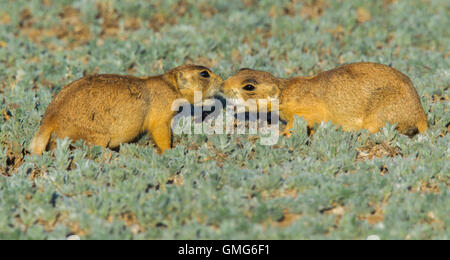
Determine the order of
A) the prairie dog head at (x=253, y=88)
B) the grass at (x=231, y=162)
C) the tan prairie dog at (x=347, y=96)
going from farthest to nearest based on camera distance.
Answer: the prairie dog head at (x=253, y=88)
the tan prairie dog at (x=347, y=96)
the grass at (x=231, y=162)

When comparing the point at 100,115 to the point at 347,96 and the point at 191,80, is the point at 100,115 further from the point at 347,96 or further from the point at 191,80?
the point at 347,96

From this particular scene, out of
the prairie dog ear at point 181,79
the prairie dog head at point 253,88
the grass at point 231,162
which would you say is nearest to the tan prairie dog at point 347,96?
the prairie dog head at point 253,88

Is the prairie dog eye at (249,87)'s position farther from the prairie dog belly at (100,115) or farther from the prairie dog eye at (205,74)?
the prairie dog belly at (100,115)

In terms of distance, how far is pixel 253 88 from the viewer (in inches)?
285

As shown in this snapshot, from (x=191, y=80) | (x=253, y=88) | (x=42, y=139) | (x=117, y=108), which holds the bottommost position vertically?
(x=42, y=139)

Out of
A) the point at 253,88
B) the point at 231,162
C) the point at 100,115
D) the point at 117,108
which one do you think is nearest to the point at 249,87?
the point at 253,88

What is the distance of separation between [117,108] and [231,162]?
1.48m

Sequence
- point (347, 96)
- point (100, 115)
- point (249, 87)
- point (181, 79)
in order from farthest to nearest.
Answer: point (181, 79), point (249, 87), point (347, 96), point (100, 115)

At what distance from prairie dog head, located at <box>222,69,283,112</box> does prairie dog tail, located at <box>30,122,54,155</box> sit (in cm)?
230

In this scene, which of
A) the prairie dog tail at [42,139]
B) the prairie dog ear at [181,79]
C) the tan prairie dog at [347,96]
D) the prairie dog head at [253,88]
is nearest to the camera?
the prairie dog tail at [42,139]

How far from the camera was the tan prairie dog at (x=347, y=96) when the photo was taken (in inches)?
277

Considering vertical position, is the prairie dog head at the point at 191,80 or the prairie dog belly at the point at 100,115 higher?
the prairie dog head at the point at 191,80

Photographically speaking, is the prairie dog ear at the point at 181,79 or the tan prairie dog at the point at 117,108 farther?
the prairie dog ear at the point at 181,79
